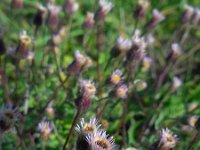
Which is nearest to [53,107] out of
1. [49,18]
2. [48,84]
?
[48,84]

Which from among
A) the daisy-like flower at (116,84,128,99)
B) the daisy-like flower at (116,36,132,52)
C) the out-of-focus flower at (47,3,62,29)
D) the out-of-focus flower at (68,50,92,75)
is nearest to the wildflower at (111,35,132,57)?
the daisy-like flower at (116,36,132,52)

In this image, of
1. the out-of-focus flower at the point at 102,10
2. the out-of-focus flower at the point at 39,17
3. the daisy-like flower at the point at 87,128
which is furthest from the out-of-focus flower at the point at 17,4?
the daisy-like flower at the point at 87,128

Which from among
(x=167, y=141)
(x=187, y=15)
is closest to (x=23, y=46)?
(x=167, y=141)

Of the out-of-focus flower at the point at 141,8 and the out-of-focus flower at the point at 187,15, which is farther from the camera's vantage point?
the out-of-focus flower at the point at 187,15

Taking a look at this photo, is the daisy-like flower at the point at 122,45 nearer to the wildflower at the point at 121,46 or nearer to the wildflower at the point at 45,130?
the wildflower at the point at 121,46

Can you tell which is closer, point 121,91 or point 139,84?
point 121,91

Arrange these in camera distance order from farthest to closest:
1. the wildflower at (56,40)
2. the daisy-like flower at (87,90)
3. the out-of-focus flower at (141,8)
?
1. the out-of-focus flower at (141,8)
2. the wildflower at (56,40)
3. the daisy-like flower at (87,90)

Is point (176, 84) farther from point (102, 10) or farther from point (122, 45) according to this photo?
point (102, 10)

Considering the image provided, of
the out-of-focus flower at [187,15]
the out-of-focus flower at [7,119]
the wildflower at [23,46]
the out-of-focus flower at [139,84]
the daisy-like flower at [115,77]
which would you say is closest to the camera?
the out-of-focus flower at [7,119]

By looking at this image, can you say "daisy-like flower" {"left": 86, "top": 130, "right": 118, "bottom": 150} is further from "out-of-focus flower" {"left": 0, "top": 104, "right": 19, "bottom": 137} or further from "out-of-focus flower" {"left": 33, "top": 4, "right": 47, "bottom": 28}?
"out-of-focus flower" {"left": 33, "top": 4, "right": 47, "bottom": 28}
